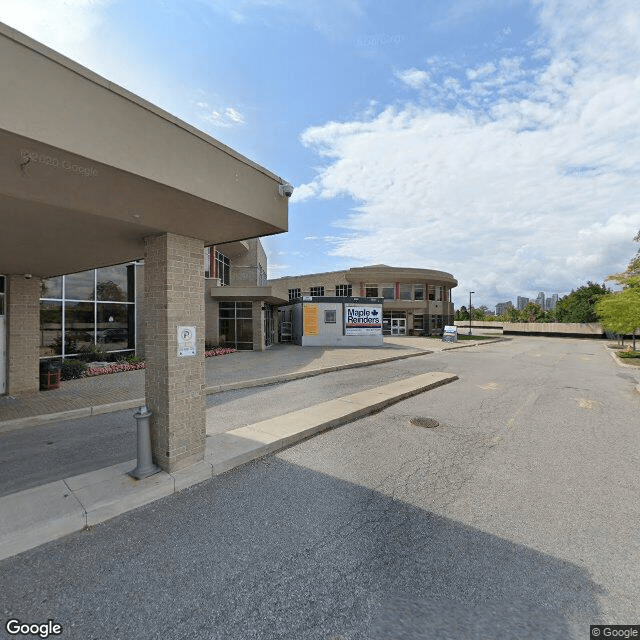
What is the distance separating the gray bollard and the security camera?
3.65m

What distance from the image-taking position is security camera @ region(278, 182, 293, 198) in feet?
16.4

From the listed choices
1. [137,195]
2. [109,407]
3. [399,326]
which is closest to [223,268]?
[109,407]

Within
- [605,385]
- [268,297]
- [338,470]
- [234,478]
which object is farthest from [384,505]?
[268,297]

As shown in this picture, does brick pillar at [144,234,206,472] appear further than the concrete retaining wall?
No

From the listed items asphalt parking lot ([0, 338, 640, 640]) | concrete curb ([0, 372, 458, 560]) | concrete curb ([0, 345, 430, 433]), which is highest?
concrete curb ([0, 345, 430, 433])

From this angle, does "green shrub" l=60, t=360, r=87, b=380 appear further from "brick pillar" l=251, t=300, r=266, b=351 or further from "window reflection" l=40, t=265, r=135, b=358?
"brick pillar" l=251, t=300, r=266, b=351

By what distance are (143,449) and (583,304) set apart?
69038 mm

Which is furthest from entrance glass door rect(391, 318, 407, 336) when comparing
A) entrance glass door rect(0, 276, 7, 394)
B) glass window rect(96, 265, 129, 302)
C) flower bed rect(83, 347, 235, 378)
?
entrance glass door rect(0, 276, 7, 394)

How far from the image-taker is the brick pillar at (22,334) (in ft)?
32.1

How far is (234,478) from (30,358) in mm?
9030

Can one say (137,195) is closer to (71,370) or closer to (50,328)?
(71,370)

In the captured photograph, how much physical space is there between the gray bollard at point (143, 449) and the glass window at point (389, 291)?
43901 mm

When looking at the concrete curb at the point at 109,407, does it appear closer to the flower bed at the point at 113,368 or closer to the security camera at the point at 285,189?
the security camera at the point at 285,189

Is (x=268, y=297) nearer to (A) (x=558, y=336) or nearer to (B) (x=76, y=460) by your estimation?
(B) (x=76, y=460)
